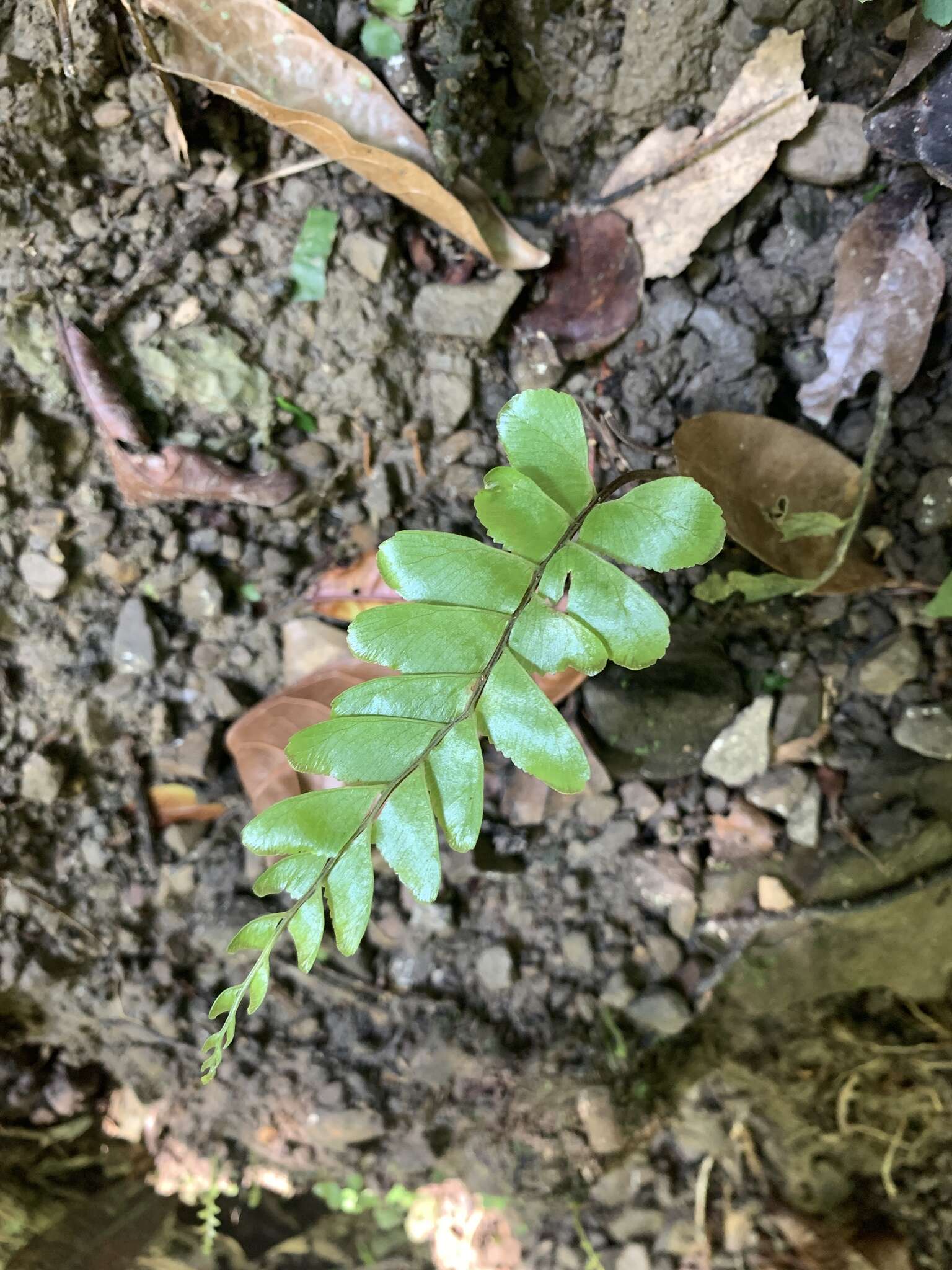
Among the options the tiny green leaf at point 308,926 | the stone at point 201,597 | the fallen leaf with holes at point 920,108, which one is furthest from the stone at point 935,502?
the stone at point 201,597

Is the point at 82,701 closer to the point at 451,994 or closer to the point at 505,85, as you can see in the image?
the point at 451,994


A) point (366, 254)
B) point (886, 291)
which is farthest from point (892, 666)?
point (366, 254)

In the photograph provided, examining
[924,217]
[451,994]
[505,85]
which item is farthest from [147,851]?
[924,217]

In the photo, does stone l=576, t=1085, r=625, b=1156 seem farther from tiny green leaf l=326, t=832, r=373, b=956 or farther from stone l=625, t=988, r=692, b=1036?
tiny green leaf l=326, t=832, r=373, b=956

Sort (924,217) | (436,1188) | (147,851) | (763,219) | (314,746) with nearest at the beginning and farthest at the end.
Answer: (314,746), (924,217), (763,219), (147,851), (436,1188)

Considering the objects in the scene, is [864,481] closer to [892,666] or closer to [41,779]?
[892,666]

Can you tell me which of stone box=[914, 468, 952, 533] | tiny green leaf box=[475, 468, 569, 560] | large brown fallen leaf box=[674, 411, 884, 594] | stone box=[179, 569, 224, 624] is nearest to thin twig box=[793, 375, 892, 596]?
large brown fallen leaf box=[674, 411, 884, 594]
